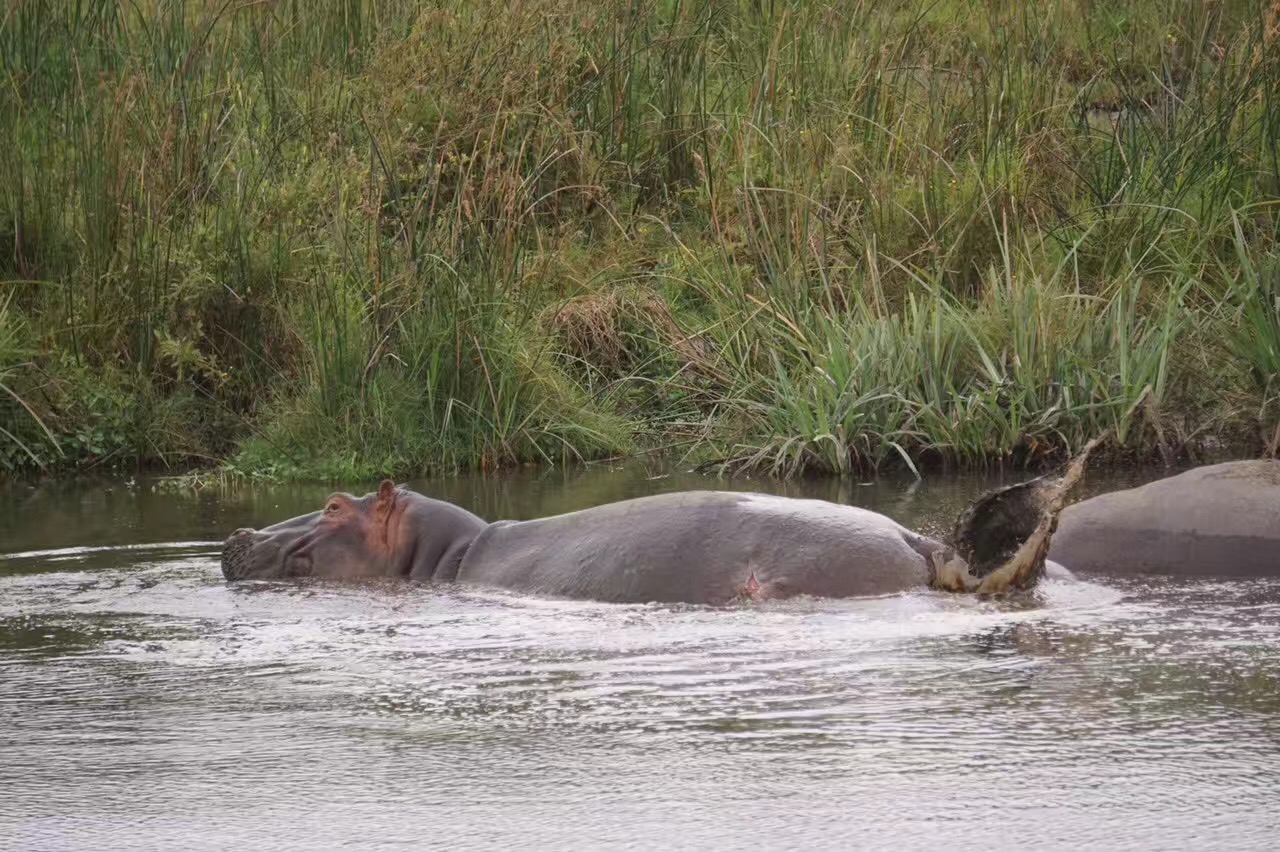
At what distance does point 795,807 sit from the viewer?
3721 millimetres

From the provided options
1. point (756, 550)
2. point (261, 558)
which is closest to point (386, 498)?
point (261, 558)

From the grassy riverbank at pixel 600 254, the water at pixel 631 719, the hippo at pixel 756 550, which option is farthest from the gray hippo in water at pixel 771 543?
the grassy riverbank at pixel 600 254

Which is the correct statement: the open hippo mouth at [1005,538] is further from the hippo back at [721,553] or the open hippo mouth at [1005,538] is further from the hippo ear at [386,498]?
the hippo ear at [386,498]

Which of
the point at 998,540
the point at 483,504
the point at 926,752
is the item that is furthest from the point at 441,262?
the point at 926,752

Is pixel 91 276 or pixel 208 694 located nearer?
pixel 208 694

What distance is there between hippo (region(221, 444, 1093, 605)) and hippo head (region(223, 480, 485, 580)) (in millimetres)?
206

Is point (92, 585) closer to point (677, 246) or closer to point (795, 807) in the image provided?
point (795, 807)

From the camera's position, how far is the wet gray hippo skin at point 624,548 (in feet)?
19.5

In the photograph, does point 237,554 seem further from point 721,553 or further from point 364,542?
point 721,553

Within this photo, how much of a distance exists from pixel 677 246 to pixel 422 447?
2.73 m

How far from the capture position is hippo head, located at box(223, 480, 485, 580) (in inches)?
272

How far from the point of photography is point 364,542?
7.00 m

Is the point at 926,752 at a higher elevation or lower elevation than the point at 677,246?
lower

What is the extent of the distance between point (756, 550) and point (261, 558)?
191cm
